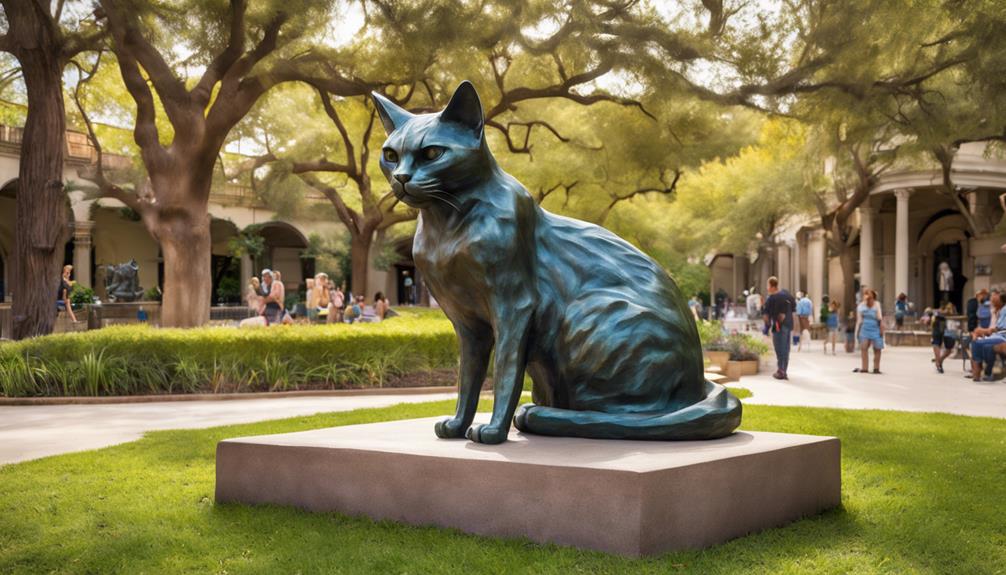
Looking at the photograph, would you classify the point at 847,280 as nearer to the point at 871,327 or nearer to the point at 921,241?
the point at 921,241

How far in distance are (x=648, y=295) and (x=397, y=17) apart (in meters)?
11.7

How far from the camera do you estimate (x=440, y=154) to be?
388 centimetres

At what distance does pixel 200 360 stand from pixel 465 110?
9849 millimetres

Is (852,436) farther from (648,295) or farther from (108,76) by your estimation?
(108,76)

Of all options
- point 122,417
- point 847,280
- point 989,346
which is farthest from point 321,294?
point 847,280

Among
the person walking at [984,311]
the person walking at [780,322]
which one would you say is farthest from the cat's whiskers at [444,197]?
A: the person walking at [984,311]

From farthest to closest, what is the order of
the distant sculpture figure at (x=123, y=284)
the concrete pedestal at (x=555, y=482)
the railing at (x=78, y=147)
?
the railing at (x=78, y=147)
the distant sculpture figure at (x=123, y=284)
the concrete pedestal at (x=555, y=482)

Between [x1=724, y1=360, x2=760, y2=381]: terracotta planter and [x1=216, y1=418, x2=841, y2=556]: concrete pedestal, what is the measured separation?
40.0 ft

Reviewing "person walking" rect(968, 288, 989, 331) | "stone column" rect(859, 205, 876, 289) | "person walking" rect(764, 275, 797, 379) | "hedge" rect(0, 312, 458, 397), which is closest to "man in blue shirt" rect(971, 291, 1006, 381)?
"person walking" rect(968, 288, 989, 331)

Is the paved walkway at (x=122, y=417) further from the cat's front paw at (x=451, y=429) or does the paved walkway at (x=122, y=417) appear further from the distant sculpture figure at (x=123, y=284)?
the distant sculpture figure at (x=123, y=284)

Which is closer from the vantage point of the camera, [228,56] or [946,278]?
[228,56]

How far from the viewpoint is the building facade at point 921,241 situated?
31.5 m

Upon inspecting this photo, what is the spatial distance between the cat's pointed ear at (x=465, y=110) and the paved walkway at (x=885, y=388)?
8549 mm

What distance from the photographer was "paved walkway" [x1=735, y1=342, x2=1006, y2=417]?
11.2 meters
